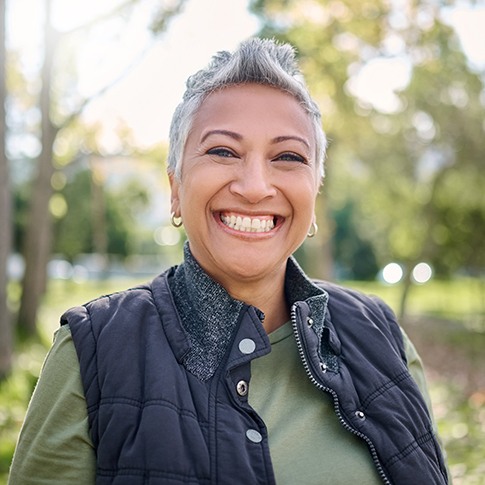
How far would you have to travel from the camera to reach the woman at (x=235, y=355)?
1.62 metres

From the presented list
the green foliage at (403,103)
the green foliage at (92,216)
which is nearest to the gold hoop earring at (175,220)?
the green foliage at (403,103)

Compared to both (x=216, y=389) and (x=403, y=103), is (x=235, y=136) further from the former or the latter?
(x=403, y=103)

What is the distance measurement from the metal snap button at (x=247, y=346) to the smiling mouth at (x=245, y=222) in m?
0.28

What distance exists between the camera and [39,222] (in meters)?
12.1

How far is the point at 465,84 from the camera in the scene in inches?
434

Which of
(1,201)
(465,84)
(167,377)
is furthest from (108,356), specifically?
(465,84)

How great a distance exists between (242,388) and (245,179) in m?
0.52

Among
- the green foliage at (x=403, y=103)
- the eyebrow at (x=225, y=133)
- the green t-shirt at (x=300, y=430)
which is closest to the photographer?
the green t-shirt at (x=300, y=430)

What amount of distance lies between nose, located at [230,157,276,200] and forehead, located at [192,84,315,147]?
8cm

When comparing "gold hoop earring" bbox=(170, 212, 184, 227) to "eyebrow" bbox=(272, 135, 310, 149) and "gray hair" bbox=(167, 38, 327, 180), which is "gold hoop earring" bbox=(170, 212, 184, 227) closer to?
"gray hair" bbox=(167, 38, 327, 180)

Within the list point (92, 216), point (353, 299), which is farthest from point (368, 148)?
point (92, 216)

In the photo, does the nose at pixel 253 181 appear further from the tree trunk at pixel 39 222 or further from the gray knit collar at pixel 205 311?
the tree trunk at pixel 39 222

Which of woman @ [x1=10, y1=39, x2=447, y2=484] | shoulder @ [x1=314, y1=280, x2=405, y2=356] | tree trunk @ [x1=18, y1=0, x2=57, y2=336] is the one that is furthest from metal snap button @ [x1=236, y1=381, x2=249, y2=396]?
tree trunk @ [x1=18, y1=0, x2=57, y2=336]

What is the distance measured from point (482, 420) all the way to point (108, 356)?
261 inches
